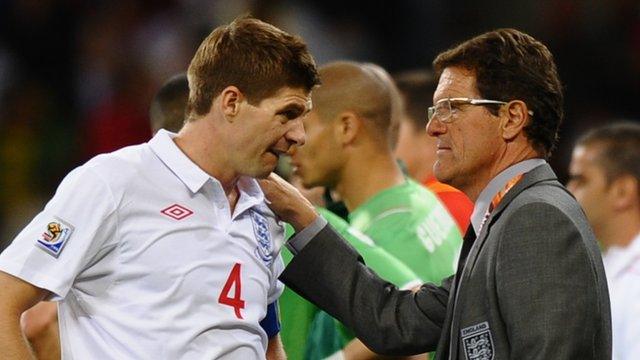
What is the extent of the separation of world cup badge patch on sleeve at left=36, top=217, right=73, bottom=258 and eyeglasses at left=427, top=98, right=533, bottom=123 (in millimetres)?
1126

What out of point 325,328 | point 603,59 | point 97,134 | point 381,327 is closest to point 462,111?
point 381,327

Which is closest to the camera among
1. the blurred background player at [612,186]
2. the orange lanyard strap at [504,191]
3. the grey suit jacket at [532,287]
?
the grey suit jacket at [532,287]

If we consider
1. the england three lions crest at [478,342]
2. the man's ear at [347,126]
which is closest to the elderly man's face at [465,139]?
the england three lions crest at [478,342]

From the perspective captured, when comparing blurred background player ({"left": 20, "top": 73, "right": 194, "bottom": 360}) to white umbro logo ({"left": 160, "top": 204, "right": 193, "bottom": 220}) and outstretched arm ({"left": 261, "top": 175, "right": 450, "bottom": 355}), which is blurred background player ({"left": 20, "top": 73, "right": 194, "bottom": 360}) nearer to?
outstretched arm ({"left": 261, "top": 175, "right": 450, "bottom": 355})

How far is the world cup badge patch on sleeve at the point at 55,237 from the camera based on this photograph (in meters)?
3.21

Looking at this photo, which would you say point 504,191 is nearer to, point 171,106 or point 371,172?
point 171,106

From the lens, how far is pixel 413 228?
198 inches

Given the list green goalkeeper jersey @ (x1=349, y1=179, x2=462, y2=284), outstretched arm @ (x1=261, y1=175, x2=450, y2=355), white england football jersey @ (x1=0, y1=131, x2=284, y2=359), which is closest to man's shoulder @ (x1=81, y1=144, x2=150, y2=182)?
white england football jersey @ (x1=0, y1=131, x2=284, y2=359)

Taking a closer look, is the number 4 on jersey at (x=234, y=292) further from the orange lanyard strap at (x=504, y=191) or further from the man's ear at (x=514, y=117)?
the man's ear at (x=514, y=117)

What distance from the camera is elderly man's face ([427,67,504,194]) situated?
3660 mm

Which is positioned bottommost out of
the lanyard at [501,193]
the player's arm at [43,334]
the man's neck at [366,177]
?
the player's arm at [43,334]

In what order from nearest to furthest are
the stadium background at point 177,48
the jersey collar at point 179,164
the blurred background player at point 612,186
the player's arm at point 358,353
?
1. the jersey collar at point 179,164
2. the player's arm at point 358,353
3. the blurred background player at point 612,186
4. the stadium background at point 177,48

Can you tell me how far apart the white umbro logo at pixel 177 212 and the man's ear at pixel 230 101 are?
273 millimetres

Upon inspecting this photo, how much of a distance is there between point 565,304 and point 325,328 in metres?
1.32
